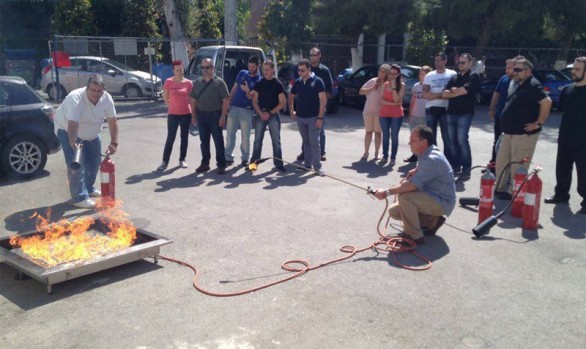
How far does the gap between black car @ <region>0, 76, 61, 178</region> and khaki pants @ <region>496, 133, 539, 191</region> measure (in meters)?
7.27

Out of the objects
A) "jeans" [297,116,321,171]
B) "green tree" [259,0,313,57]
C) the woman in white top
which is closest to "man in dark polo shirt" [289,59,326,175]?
"jeans" [297,116,321,171]

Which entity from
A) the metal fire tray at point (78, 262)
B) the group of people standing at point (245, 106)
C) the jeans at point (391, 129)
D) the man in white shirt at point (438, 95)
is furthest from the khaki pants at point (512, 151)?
the metal fire tray at point (78, 262)

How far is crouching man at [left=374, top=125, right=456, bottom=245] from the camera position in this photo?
620 centimetres

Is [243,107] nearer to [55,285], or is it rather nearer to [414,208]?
[414,208]

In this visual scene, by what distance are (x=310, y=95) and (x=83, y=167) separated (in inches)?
155

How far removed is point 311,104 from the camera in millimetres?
9664

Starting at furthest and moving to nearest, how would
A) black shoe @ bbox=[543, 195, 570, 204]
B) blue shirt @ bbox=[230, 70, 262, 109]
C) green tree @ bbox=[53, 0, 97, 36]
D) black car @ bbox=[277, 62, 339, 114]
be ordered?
1. green tree @ bbox=[53, 0, 97, 36]
2. black car @ bbox=[277, 62, 339, 114]
3. blue shirt @ bbox=[230, 70, 262, 109]
4. black shoe @ bbox=[543, 195, 570, 204]

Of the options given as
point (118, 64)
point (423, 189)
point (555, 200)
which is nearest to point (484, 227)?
point (423, 189)

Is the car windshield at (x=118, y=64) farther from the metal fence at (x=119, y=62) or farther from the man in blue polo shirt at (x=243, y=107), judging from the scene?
the man in blue polo shirt at (x=243, y=107)

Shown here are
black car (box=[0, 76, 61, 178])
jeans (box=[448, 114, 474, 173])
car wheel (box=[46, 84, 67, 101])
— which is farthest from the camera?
car wheel (box=[46, 84, 67, 101])

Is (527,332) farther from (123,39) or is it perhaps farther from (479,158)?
(123,39)

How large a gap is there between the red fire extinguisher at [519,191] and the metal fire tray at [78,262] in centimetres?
461

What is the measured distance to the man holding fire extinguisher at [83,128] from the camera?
24.1ft

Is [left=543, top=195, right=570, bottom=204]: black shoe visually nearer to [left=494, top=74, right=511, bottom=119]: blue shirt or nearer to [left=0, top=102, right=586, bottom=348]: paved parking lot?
[left=0, top=102, right=586, bottom=348]: paved parking lot
